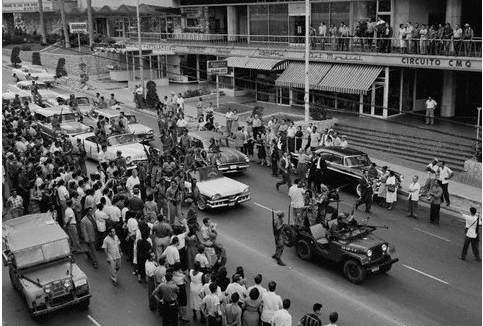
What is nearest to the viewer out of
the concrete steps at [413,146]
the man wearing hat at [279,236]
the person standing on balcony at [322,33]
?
the man wearing hat at [279,236]

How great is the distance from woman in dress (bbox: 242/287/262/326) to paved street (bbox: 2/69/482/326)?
1.89 metres

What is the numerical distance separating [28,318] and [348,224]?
7632 millimetres

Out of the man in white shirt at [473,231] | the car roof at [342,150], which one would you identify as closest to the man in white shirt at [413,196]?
the car roof at [342,150]

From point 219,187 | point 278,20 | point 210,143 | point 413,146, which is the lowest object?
point 413,146

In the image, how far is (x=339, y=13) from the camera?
34906 mm

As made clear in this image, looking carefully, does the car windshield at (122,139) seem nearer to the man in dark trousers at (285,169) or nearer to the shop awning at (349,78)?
the man in dark trousers at (285,169)

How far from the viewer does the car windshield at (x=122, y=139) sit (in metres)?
23.8

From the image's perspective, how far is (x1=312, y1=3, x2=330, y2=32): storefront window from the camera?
35.7 meters

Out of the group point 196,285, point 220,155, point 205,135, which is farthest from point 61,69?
point 196,285

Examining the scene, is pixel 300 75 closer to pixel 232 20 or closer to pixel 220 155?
pixel 232 20

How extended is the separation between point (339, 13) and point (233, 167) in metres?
16.8

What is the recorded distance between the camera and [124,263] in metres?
15.0

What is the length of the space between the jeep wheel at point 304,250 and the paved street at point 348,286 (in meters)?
0.17

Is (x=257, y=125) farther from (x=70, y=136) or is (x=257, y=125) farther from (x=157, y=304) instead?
(x=157, y=304)
